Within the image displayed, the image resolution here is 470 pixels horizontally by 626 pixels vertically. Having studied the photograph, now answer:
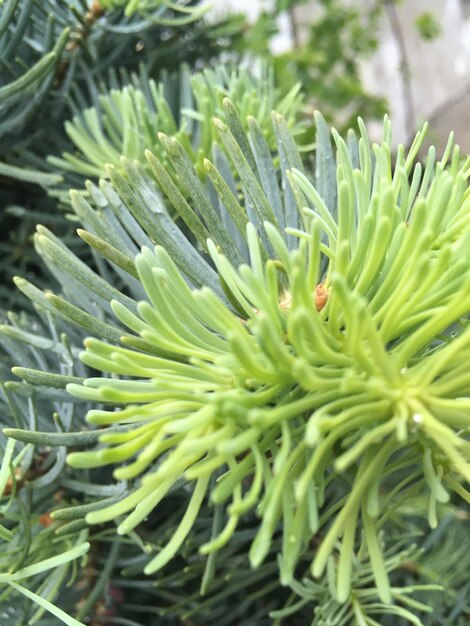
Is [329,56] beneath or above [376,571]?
above

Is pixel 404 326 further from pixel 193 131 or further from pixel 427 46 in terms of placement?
pixel 427 46

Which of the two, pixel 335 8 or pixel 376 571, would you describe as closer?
pixel 376 571

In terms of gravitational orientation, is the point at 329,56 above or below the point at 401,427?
above

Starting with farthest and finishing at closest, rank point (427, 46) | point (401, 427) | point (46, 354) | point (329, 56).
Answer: point (427, 46) → point (329, 56) → point (46, 354) → point (401, 427)

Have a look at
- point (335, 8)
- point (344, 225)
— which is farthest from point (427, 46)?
point (344, 225)

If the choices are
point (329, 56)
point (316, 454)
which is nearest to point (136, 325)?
point (316, 454)

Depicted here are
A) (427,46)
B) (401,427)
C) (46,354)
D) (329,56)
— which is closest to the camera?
(401,427)

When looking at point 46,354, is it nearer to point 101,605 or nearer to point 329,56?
point 101,605

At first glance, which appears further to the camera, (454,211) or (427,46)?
(427,46)

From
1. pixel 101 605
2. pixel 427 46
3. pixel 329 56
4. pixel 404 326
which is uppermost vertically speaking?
pixel 427 46
